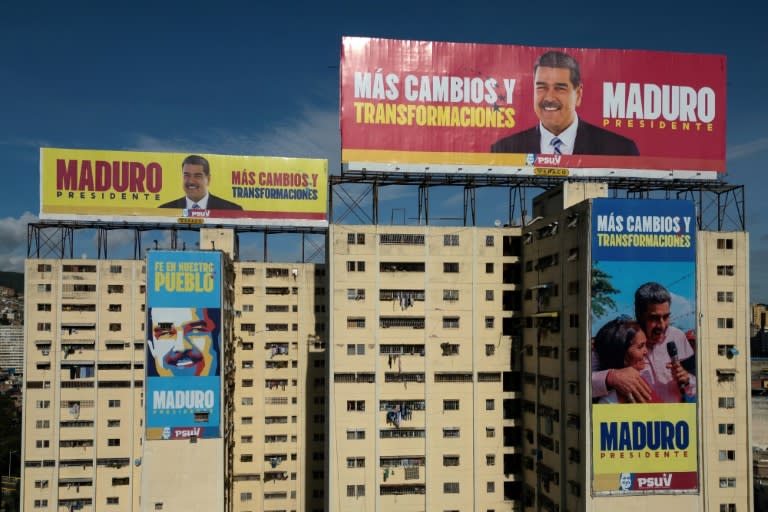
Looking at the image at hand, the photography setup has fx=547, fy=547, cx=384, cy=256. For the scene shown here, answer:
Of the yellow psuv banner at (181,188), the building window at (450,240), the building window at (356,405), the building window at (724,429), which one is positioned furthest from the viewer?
the yellow psuv banner at (181,188)

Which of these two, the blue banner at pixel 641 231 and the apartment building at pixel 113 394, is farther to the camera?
the apartment building at pixel 113 394

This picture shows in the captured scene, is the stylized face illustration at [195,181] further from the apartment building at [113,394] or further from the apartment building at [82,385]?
the apartment building at [82,385]

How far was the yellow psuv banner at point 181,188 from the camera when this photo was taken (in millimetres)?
50969

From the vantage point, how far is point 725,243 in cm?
3528

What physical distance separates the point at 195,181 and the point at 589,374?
3986 centimetres

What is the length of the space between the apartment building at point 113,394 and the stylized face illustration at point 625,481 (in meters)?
34.0

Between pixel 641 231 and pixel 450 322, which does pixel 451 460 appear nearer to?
pixel 450 322

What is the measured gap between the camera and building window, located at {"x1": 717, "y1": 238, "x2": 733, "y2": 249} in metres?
35.2

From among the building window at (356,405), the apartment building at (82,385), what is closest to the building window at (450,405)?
the building window at (356,405)

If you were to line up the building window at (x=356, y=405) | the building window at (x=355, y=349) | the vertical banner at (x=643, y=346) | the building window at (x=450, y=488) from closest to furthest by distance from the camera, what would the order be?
the vertical banner at (x=643, y=346)
the building window at (x=356, y=405)
the building window at (x=355, y=349)
the building window at (x=450, y=488)

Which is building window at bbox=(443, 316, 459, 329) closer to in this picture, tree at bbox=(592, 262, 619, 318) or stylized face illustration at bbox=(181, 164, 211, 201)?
tree at bbox=(592, 262, 619, 318)

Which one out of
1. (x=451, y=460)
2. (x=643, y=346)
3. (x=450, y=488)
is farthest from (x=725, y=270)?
(x=450, y=488)

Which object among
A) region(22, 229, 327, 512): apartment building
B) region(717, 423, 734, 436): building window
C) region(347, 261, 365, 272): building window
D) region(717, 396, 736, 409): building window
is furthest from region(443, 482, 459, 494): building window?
region(22, 229, 327, 512): apartment building

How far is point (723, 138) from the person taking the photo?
41.0 m
